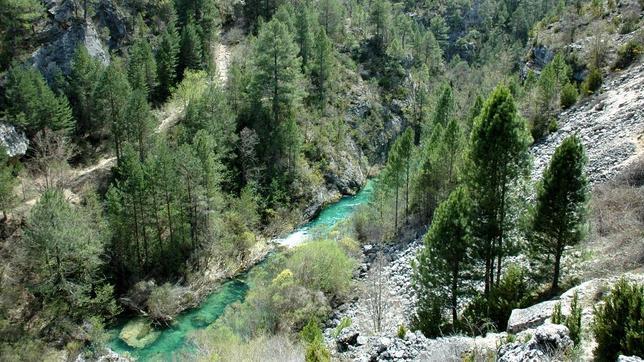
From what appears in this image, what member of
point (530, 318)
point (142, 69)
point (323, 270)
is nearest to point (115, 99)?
point (142, 69)

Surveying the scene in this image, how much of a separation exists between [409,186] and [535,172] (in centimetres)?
1420

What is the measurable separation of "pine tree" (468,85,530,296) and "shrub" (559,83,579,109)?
27.8 m

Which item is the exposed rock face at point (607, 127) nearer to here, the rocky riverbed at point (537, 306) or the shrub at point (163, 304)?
the rocky riverbed at point (537, 306)

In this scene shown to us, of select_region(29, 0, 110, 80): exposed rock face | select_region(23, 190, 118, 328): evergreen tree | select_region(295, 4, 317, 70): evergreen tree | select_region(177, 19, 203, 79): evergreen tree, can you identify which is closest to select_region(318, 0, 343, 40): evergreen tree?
select_region(295, 4, 317, 70): evergreen tree

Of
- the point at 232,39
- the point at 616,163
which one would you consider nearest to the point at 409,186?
the point at 616,163

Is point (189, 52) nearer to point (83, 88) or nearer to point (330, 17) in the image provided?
point (83, 88)

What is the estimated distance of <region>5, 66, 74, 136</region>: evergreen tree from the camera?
2173 inches

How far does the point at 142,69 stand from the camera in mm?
67188

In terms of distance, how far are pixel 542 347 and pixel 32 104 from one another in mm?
57859

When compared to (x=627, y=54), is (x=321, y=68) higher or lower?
lower

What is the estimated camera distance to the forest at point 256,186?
27.9 metres

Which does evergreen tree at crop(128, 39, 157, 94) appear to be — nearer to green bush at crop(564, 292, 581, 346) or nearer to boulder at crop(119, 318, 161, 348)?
boulder at crop(119, 318, 161, 348)

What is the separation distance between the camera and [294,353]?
2538 centimetres

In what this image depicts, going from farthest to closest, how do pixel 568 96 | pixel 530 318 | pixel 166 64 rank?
pixel 166 64 → pixel 568 96 → pixel 530 318
